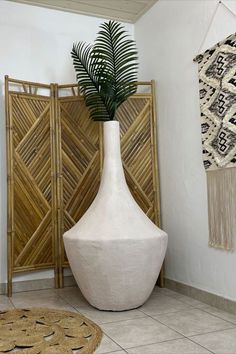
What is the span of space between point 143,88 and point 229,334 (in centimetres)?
246

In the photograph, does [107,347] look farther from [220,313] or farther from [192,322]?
[220,313]

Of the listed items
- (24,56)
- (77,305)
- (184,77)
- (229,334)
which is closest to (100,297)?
(77,305)

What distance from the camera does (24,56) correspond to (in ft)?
11.6

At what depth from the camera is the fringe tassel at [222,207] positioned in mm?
2482

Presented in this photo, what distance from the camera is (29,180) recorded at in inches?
130

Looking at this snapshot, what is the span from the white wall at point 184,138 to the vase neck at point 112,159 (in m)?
0.58

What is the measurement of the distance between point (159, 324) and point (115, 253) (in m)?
0.53

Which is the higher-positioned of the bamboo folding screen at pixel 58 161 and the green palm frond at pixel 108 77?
the green palm frond at pixel 108 77

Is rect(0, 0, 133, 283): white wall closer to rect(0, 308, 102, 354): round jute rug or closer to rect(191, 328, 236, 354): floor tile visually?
rect(0, 308, 102, 354): round jute rug

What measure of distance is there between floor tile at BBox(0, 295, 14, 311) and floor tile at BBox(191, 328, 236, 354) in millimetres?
1457

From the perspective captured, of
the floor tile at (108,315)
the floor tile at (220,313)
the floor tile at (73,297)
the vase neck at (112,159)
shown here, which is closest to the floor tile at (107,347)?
the floor tile at (108,315)

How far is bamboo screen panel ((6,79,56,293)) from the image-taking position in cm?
321

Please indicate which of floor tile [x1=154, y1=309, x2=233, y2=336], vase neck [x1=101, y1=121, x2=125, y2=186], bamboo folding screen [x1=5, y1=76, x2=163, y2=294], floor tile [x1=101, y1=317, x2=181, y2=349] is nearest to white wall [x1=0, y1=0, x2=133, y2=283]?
bamboo folding screen [x1=5, y1=76, x2=163, y2=294]

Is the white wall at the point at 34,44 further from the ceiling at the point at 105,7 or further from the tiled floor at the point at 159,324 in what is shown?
the tiled floor at the point at 159,324
